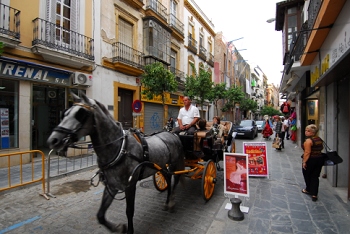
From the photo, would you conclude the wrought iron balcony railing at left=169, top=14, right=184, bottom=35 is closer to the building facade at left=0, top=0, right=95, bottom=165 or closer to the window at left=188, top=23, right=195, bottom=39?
the window at left=188, top=23, right=195, bottom=39

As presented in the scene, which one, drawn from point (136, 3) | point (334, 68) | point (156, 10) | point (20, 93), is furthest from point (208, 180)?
point (156, 10)

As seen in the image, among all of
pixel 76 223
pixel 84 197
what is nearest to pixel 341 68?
pixel 76 223

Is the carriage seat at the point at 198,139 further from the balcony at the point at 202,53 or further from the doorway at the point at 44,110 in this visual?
the balcony at the point at 202,53

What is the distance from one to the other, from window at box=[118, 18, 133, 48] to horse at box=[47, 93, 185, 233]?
→ 34.9 feet

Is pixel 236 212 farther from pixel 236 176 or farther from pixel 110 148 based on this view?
pixel 110 148

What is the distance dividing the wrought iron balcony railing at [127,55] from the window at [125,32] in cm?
54

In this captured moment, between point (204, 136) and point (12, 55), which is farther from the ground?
point (12, 55)

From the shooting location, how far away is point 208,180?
4.41m

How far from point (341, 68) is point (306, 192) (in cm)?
286

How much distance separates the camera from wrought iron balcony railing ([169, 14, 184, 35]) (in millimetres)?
16938

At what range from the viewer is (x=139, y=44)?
1346 centimetres

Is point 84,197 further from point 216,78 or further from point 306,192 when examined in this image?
point 216,78

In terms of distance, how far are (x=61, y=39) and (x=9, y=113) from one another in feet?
11.8

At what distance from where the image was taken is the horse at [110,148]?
229 cm
